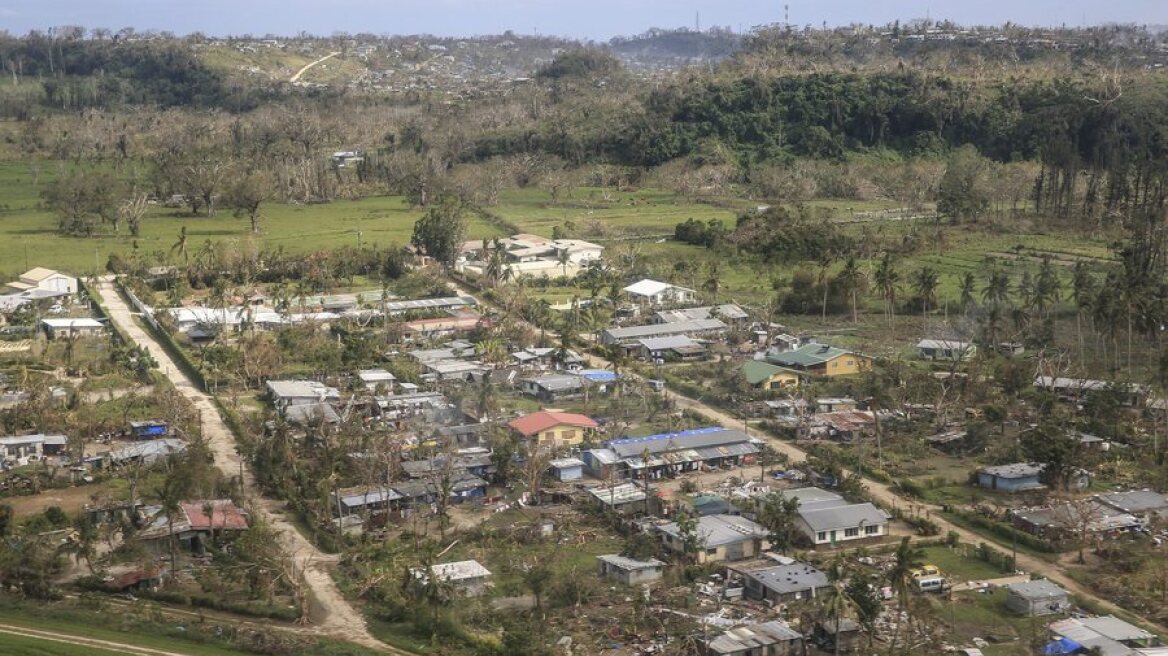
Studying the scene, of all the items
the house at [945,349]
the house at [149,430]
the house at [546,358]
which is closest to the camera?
the house at [149,430]

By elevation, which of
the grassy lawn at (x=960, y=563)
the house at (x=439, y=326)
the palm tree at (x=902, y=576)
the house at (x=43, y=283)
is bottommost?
the grassy lawn at (x=960, y=563)

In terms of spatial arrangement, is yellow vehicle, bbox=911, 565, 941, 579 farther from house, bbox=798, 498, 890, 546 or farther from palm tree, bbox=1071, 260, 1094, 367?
palm tree, bbox=1071, 260, 1094, 367

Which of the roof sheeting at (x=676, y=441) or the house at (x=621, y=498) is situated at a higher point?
the roof sheeting at (x=676, y=441)

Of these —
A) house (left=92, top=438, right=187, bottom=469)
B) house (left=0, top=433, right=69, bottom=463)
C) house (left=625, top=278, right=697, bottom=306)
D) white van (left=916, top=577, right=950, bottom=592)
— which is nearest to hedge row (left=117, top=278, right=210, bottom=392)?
house (left=0, top=433, right=69, bottom=463)

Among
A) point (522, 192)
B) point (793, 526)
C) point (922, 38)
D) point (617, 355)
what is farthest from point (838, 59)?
point (793, 526)

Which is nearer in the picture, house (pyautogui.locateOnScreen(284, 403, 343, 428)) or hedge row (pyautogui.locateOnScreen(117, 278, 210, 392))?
house (pyautogui.locateOnScreen(284, 403, 343, 428))

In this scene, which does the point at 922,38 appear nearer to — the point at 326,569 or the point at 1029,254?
the point at 1029,254

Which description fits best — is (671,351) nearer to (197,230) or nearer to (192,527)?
(192,527)

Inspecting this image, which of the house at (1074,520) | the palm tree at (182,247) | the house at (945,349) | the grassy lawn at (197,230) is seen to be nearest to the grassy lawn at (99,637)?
the house at (1074,520)

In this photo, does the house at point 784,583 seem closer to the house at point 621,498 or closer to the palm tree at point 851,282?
the house at point 621,498
